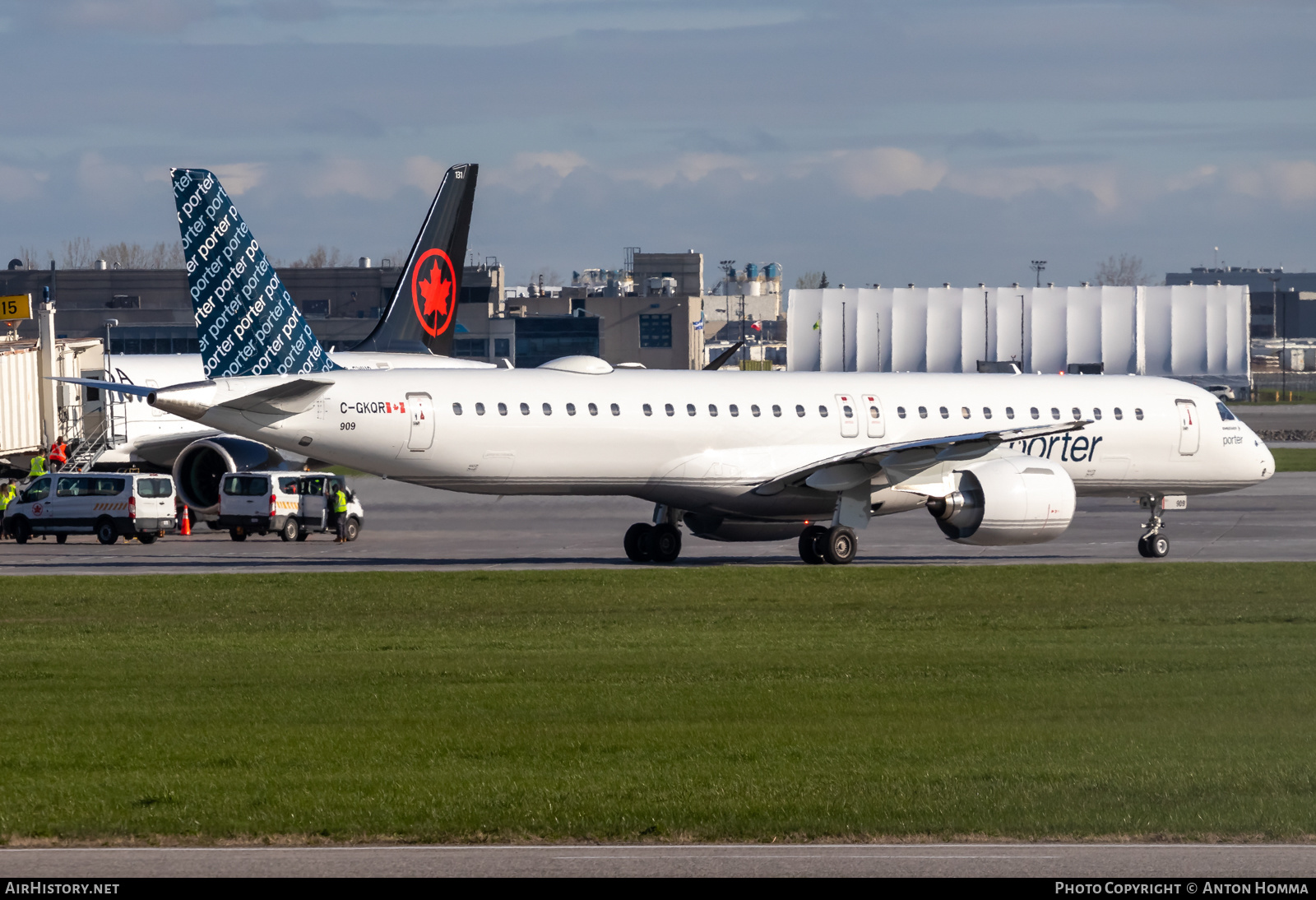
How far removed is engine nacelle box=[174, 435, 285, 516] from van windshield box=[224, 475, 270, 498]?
2.02 metres

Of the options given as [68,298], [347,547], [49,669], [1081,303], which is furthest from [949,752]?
[68,298]

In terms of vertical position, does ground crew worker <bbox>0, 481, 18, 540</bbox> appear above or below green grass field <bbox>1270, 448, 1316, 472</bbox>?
above

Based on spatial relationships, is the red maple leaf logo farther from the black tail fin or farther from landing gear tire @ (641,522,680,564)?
landing gear tire @ (641,522,680,564)

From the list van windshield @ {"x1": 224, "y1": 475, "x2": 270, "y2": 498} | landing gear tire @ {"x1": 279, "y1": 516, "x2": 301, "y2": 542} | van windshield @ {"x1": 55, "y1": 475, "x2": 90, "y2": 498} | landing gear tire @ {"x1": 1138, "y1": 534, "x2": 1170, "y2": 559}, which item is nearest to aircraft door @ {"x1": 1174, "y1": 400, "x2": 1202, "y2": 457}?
landing gear tire @ {"x1": 1138, "y1": 534, "x2": 1170, "y2": 559}

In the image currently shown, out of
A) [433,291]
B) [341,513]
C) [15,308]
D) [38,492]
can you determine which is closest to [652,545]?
[341,513]

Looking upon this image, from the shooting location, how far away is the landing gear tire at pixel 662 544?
35.4 metres

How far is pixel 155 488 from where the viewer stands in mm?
43656

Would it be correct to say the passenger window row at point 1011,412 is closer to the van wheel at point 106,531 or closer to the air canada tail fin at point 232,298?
the air canada tail fin at point 232,298

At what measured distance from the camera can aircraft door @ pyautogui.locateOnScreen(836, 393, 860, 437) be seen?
3584 centimetres

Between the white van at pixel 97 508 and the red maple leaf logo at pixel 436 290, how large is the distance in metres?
9.83

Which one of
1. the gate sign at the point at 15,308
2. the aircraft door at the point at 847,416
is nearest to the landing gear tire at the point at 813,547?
the aircraft door at the point at 847,416

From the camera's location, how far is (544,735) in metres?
15.8

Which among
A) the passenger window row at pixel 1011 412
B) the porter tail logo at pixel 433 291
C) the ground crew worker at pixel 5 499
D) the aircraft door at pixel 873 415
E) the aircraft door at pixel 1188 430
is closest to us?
the aircraft door at pixel 873 415

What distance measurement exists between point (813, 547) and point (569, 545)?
817cm
